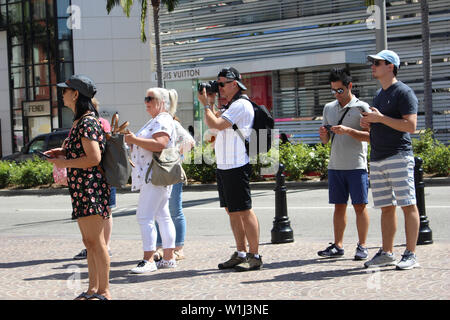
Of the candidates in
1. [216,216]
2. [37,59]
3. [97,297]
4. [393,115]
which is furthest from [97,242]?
[37,59]

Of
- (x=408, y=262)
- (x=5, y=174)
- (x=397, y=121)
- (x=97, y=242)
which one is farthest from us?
(x=5, y=174)

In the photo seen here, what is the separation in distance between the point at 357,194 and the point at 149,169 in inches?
87.4

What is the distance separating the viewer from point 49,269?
7180mm

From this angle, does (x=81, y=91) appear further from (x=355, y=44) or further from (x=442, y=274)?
(x=355, y=44)

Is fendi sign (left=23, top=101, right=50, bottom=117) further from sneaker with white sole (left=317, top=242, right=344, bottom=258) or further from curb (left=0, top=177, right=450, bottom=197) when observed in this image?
sneaker with white sole (left=317, top=242, right=344, bottom=258)

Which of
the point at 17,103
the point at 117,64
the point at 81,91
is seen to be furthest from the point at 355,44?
the point at 17,103

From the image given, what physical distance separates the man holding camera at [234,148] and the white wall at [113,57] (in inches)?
1293

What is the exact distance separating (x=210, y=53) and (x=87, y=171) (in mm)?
24813

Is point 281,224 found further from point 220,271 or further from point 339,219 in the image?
point 220,271


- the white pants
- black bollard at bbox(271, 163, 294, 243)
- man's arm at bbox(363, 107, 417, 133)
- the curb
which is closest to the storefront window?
the curb

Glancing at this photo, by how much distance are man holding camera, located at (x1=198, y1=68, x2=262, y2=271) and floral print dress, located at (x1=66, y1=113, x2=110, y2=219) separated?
1.56m

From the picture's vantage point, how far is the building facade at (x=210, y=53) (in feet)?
79.5

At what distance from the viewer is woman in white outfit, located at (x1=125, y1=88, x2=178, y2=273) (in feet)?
21.3

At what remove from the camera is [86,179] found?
5.00 m
